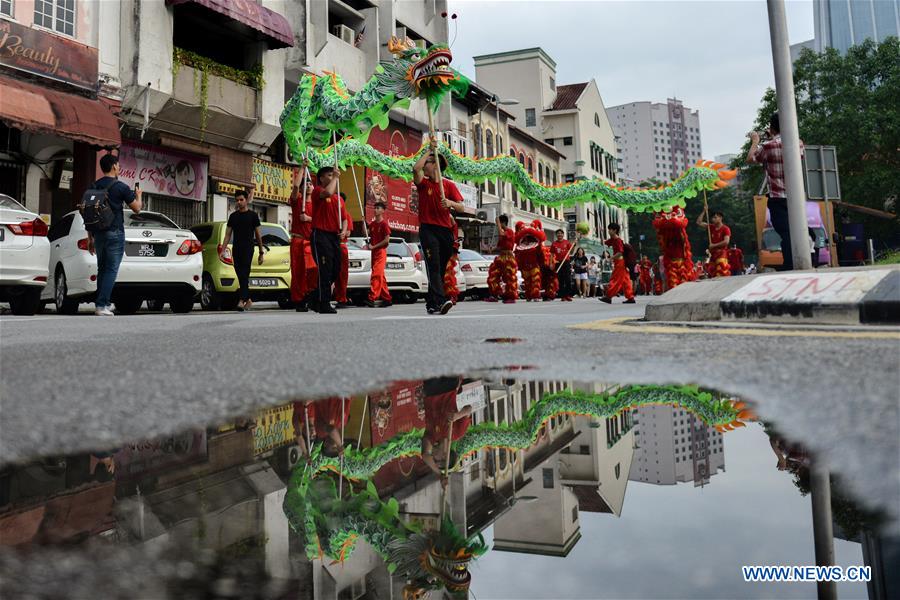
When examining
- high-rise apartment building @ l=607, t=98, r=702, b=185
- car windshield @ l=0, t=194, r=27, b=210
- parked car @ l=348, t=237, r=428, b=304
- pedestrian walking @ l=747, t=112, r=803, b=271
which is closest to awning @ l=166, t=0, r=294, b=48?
parked car @ l=348, t=237, r=428, b=304

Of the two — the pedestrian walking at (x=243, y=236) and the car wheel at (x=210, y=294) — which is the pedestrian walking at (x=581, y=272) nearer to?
the car wheel at (x=210, y=294)

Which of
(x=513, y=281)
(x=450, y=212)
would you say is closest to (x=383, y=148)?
(x=513, y=281)

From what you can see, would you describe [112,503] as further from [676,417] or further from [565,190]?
[565,190]

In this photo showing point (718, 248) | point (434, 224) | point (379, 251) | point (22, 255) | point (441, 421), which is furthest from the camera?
point (718, 248)

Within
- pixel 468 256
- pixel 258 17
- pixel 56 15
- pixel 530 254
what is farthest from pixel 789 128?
pixel 258 17

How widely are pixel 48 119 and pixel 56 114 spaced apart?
34cm

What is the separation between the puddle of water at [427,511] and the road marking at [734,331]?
Answer: 6.80ft

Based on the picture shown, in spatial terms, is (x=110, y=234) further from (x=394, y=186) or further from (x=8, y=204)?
(x=394, y=186)

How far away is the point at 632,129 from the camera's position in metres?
166

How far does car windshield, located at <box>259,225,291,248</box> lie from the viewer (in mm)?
13805

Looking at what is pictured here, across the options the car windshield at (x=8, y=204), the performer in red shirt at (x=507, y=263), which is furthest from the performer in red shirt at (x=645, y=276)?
the car windshield at (x=8, y=204)

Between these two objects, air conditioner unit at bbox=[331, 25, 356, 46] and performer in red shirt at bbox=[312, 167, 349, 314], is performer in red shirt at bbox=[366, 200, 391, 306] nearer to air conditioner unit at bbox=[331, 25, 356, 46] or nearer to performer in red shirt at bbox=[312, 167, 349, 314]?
performer in red shirt at bbox=[312, 167, 349, 314]

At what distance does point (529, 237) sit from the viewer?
16734 mm

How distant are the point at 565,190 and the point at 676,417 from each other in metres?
17.2
